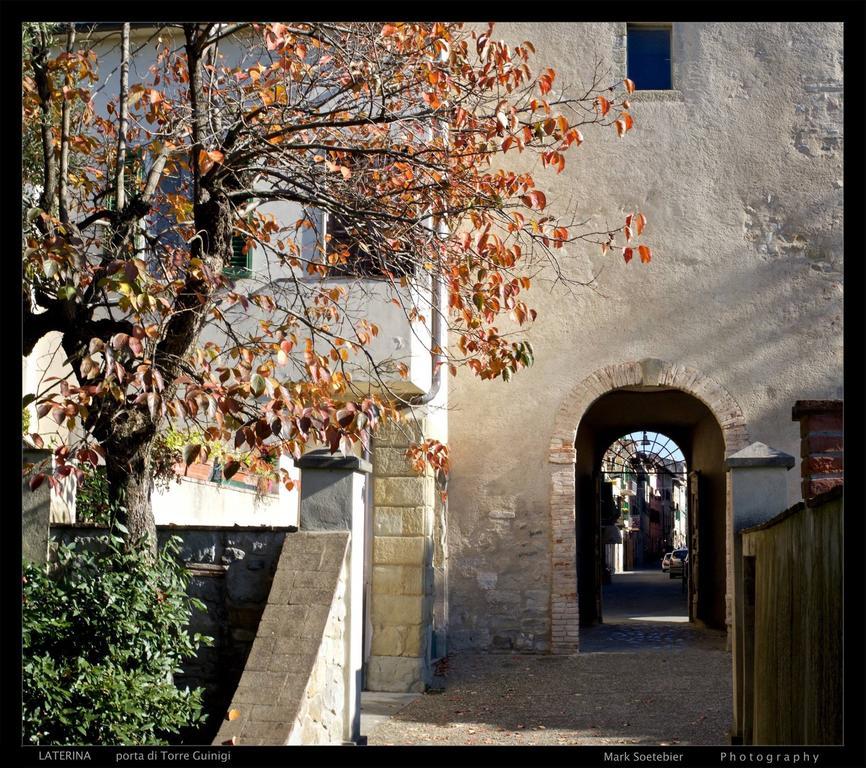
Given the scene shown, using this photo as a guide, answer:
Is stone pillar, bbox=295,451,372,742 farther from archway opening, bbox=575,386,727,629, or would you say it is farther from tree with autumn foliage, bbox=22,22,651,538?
archway opening, bbox=575,386,727,629

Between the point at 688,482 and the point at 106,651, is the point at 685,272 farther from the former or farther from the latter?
the point at 106,651

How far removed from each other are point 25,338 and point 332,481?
85.6 inches

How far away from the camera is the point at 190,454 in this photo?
195 inches

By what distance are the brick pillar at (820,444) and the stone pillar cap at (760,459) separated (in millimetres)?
1981

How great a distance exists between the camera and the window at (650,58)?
12438 millimetres

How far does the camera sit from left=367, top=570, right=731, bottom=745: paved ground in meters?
7.85

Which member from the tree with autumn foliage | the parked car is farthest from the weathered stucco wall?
the parked car

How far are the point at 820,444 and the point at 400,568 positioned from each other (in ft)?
19.1

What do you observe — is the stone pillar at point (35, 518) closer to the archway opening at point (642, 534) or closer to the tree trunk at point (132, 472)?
the tree trunk at point (132, 472)

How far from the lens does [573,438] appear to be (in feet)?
39.1
